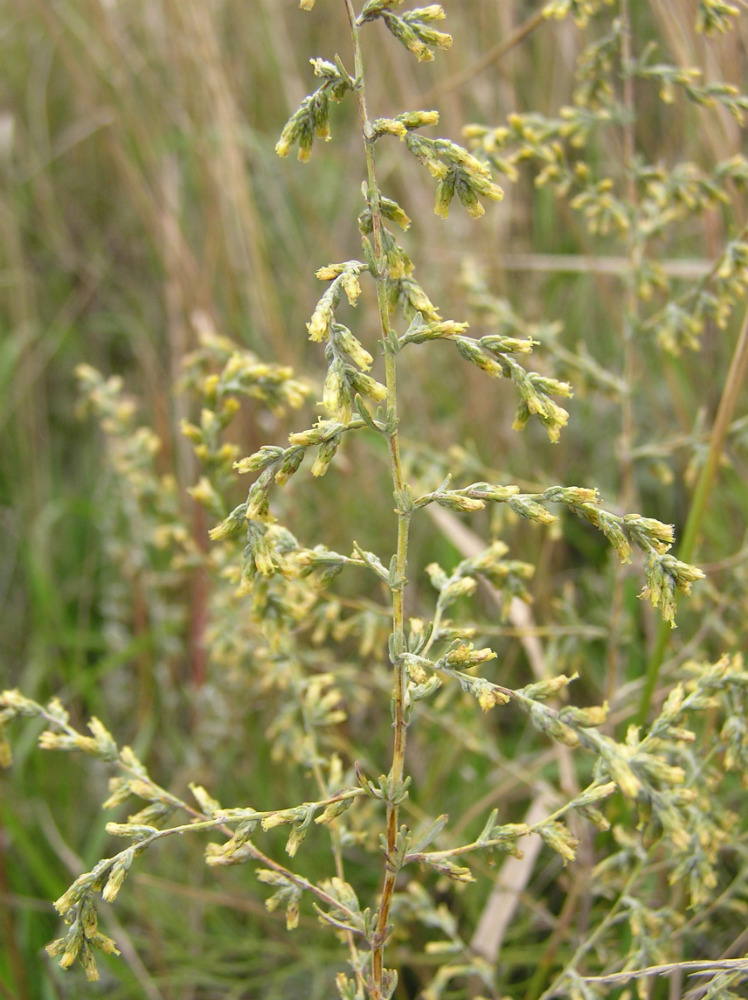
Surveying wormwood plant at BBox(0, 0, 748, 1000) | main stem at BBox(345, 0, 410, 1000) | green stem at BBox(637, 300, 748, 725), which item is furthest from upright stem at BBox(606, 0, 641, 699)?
main stem at BBox(345, 0, 410, 1000)

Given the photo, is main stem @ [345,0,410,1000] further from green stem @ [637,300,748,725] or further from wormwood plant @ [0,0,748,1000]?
green stem @ [637,300,748,725]

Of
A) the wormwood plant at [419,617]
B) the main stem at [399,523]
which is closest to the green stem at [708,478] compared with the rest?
the wormwood plant at [419,617]

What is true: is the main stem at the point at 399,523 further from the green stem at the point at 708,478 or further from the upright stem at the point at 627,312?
the upright stem at the point at 627,312

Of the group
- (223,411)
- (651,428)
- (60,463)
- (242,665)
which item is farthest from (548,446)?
(60,463)

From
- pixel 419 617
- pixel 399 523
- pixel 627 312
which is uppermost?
pixel 627 312

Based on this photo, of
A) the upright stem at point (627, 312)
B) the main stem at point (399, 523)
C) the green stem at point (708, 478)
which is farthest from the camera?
the upright stem at point (627, 312)

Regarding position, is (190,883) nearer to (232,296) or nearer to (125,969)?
(125,969)

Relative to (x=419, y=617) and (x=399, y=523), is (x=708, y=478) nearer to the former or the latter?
(x=419, y=617)

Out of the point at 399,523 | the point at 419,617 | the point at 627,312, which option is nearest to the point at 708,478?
the point at 627,312
